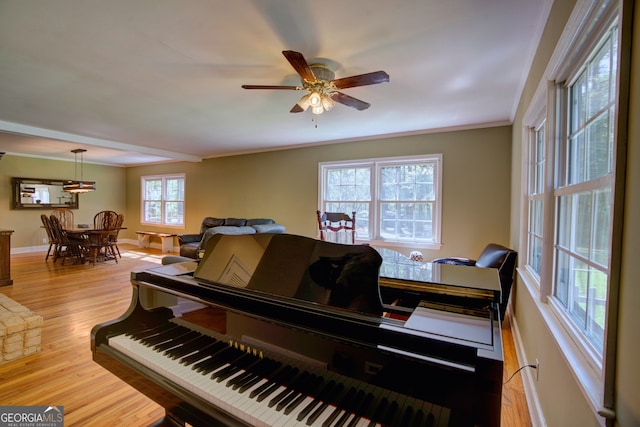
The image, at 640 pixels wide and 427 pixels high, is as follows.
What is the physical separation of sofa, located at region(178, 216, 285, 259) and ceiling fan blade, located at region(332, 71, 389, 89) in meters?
3.18

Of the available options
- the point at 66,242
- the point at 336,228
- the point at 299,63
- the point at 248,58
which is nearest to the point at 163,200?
the point at 66,242

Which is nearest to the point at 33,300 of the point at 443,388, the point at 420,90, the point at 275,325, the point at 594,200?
the point at 275,325

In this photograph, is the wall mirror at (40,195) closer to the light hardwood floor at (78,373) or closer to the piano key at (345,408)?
the light hardwood floor at (78,373)

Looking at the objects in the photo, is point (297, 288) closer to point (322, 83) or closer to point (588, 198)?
point (588, 198)

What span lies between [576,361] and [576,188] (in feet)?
2.45

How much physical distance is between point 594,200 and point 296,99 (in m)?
2.81

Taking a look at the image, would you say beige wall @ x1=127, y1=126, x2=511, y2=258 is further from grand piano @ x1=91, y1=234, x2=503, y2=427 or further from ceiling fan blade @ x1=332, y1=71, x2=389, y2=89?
grand piano @ x1=91, y1=234, x2=503, y2=427

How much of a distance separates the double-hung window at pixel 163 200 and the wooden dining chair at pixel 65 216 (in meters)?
1.69

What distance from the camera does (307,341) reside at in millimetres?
1008

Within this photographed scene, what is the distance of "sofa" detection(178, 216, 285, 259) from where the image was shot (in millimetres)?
5035

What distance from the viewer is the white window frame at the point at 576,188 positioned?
83 cm

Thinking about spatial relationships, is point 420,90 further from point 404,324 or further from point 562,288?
point 404,324

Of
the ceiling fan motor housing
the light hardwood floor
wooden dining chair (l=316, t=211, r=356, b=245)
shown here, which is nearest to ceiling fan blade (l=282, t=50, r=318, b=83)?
the ceiling fan motor housing

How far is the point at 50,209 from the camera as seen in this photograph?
7.80 m
